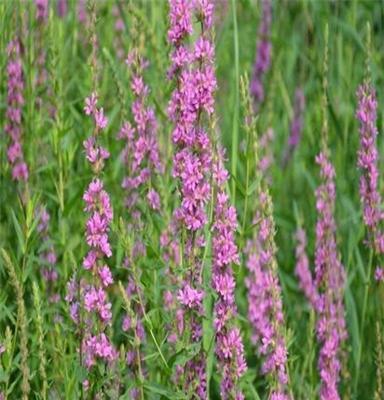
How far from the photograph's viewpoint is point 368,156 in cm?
303

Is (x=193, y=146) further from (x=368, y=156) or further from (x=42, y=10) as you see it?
(x=42, y=10)

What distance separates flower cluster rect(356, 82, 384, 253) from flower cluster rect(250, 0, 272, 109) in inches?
60.2

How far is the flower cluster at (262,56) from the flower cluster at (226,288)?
2.19m

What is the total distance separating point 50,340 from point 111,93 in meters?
1.43

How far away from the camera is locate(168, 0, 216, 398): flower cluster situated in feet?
7.89

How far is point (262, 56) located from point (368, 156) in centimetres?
165

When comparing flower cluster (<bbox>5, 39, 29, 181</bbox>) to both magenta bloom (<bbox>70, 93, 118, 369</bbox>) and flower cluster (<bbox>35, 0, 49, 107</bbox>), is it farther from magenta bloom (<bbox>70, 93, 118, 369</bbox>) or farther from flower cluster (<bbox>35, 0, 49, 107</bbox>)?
magenta bloom (<bbox>70, 93, 118, 369</bbox>)

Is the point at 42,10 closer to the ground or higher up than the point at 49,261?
higher up

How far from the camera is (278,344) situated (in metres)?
2.57

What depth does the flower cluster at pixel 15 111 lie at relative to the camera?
3.37 metres

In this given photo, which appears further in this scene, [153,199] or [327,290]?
[327,290]

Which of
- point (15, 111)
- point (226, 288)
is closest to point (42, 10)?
point (15, 111)

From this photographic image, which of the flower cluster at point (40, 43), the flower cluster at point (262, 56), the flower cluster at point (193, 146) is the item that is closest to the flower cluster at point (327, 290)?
the flower cluster at point (193, 146)

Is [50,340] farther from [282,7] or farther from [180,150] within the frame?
[282,7]
